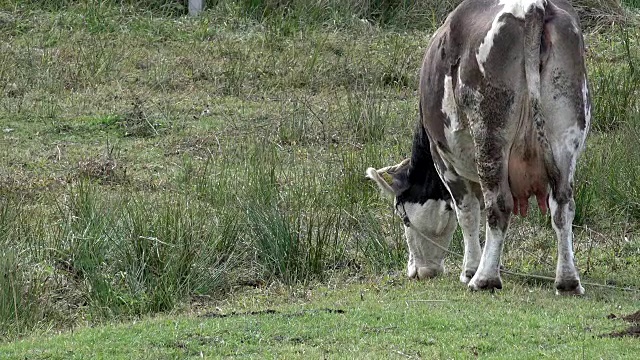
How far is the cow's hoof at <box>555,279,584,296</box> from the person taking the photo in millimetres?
7855

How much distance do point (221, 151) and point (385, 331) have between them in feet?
18.9

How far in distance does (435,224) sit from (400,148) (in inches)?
139

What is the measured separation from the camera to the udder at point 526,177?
779 cm

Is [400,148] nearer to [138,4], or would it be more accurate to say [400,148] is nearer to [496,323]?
[496,323]

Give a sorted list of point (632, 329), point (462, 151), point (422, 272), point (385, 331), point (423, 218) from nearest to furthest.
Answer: point (632, 329) < point (385, 331) < point (462, 151) < point (422, 272) < point (423, 218)

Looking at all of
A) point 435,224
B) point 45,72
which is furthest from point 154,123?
point 435,224

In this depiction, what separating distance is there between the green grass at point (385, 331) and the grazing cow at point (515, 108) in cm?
48

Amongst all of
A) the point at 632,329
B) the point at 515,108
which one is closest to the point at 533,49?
the point at 515,108

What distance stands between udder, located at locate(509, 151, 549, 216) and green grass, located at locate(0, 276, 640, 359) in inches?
23.8

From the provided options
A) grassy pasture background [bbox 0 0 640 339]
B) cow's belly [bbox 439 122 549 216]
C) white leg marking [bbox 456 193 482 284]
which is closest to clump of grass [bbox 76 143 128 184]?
grassy pasture background [bbox 0 0 640 339]

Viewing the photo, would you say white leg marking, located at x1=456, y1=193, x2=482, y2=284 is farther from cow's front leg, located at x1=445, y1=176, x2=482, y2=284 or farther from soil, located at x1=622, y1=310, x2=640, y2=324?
soil, located at x1=622, y1=310, x2=640, y2=324

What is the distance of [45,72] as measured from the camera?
50.4 ft

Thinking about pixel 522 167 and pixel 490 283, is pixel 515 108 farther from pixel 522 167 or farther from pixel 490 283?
pixel 490 283

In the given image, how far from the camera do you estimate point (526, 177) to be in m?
7.86
